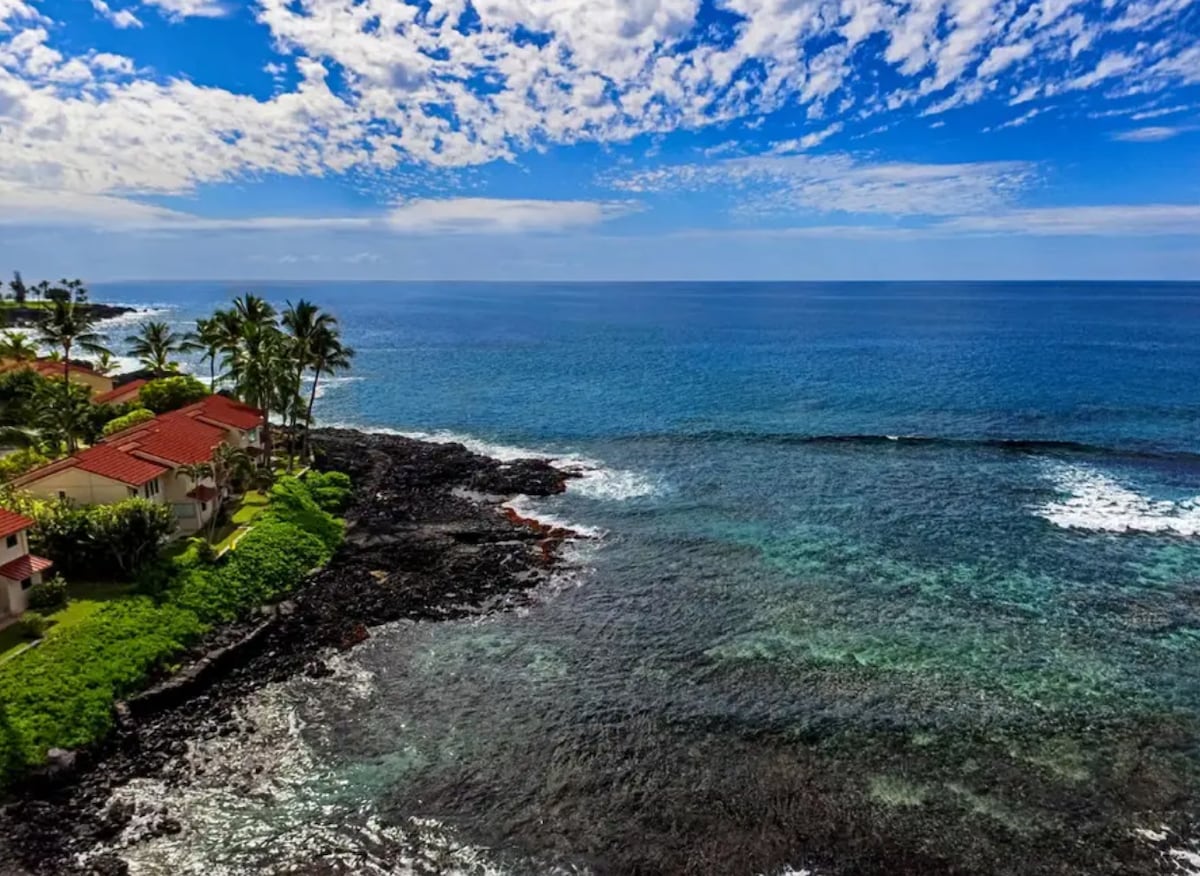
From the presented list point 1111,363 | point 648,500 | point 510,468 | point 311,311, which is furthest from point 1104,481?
point 1111,363

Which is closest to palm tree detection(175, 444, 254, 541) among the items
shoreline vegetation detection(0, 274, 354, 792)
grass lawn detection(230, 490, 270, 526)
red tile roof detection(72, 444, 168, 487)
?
shoreline vegetation detection(0, 274, 354, 792)

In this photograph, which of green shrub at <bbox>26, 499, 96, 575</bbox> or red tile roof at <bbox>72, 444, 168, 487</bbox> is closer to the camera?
green shrub at <bbox>26, 499, 96, 575</bbox>

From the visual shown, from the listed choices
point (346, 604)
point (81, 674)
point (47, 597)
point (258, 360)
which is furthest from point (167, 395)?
point (81, 674)

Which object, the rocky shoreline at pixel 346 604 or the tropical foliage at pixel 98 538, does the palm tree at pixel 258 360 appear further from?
the tropical foliage at pixel 98 538

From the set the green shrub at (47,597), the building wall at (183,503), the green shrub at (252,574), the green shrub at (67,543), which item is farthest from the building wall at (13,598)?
the building wall at (183,503)

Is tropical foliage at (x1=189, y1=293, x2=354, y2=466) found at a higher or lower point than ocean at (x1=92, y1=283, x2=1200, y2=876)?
higher

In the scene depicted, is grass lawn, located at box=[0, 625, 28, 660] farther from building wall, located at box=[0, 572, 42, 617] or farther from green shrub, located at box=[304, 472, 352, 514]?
green shrub, located at box=[304, 472, 352, 514]
